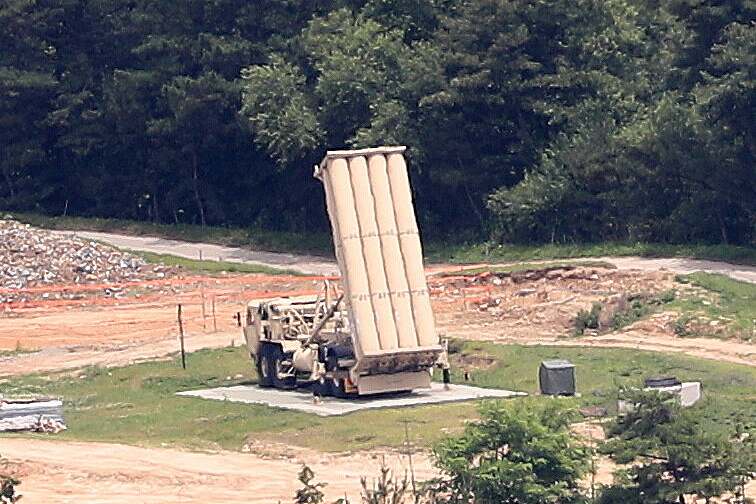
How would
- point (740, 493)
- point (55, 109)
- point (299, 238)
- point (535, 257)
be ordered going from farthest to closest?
point (55, 109), point (299, 238), point (535, 257), point (740, 493)

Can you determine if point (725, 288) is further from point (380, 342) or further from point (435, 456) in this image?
point (435, 456)

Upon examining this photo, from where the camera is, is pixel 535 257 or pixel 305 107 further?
pixel 305 107

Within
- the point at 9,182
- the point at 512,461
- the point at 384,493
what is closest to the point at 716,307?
the point at 512,461

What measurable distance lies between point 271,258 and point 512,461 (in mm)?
39666

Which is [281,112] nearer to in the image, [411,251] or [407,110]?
[407,110]

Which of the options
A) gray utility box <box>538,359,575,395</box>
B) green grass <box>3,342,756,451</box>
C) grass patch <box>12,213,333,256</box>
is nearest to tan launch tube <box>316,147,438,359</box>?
green grass <box>3,342,756,451</box>

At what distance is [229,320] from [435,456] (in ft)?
82.5

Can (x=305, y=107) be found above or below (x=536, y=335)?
above

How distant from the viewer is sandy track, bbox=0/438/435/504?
27391 mm

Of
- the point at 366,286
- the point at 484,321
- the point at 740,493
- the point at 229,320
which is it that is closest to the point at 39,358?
the point at 229,320

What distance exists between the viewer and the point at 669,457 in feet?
78.4

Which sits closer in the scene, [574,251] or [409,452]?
[409,452]

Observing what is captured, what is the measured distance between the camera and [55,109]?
7594 centimetres

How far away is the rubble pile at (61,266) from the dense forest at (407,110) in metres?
6.99
